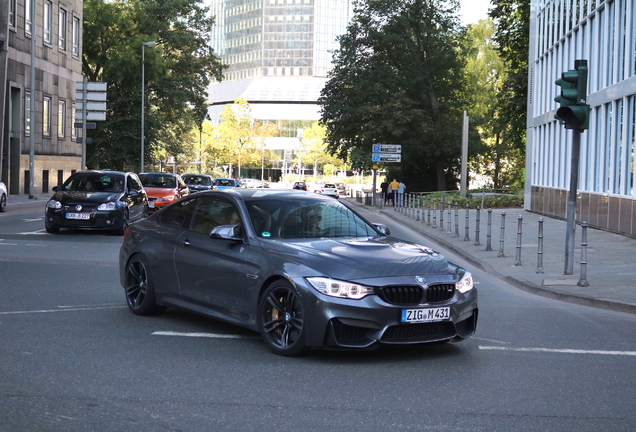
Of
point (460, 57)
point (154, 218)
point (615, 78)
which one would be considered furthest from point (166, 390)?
point (460, 57)

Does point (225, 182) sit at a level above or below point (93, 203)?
above

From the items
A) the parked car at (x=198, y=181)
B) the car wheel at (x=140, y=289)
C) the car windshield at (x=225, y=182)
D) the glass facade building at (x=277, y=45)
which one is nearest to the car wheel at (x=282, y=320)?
the car wheel at (x=140, y=289)

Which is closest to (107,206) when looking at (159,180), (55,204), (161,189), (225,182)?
(55,204)

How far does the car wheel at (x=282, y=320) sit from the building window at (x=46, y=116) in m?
45.9

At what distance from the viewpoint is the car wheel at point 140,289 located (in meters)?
9.12

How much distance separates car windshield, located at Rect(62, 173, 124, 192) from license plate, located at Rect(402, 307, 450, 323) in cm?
1567

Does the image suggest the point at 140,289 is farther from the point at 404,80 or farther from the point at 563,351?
the point at 404,80

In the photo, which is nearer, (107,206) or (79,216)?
(79,216)

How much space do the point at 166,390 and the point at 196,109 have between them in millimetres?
60142

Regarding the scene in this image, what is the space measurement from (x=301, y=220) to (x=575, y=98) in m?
6.59

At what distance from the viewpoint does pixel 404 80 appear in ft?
203

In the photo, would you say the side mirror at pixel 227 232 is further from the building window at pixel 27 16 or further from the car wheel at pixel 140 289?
the building window at pixel 27 16

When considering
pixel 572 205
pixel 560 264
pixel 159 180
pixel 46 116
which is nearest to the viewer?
pixel 572 205

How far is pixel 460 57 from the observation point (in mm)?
66375
